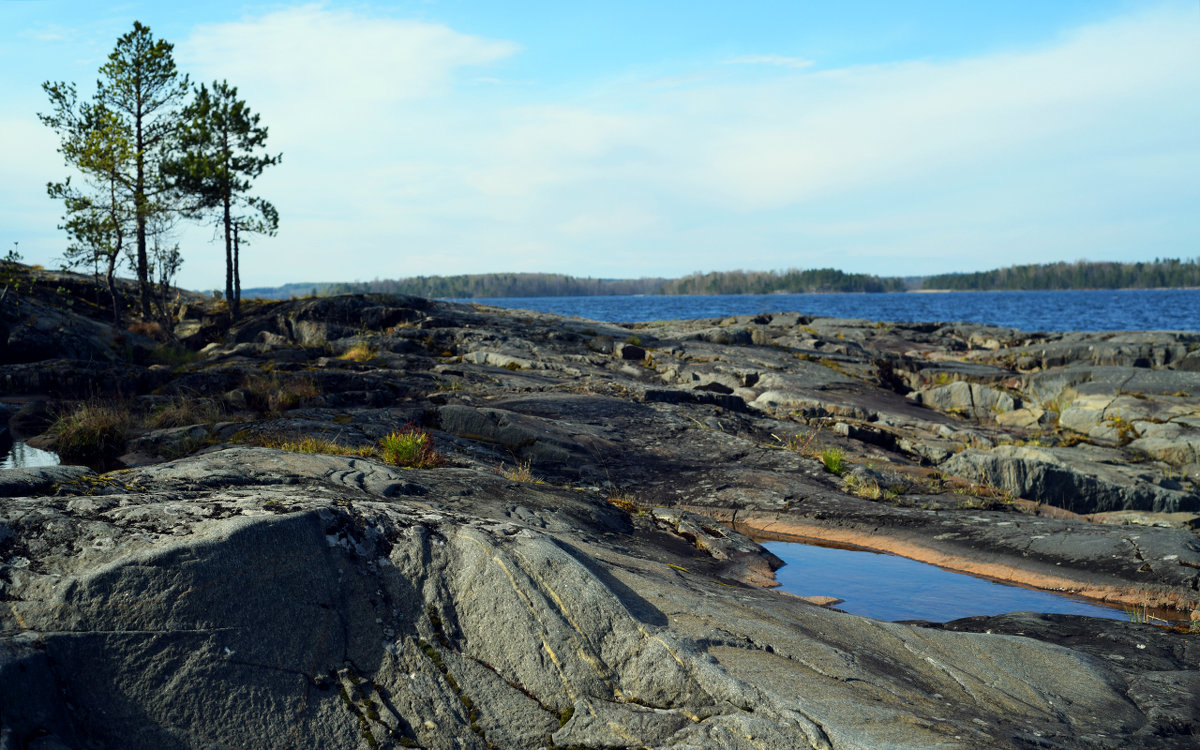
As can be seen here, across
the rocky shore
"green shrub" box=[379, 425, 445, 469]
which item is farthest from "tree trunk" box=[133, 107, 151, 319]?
"green shrub" box=[379, 425, 445, 469]

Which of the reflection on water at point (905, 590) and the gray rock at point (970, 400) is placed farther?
the gray rock at point (970, 400)

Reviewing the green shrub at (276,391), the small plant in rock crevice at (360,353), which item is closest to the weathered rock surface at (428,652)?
the green shrub at (276,391)

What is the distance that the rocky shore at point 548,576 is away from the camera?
4629 mm

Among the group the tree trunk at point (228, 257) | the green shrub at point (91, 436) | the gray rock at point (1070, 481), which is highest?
the tree trunk at point (228, 257)

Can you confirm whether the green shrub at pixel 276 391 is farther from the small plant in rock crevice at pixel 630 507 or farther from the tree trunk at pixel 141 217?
the tree trunk at pixel 141 217

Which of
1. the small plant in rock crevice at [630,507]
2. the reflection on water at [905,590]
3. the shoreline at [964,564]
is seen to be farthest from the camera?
the small plant in rock crevice at [630,507]

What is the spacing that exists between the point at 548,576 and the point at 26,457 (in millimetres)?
13552

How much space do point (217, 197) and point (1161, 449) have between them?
4071 centimetres

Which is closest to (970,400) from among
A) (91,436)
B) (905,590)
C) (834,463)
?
(834,463)

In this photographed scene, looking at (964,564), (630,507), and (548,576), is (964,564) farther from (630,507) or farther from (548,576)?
(548,576)

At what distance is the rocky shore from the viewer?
463 centimetres

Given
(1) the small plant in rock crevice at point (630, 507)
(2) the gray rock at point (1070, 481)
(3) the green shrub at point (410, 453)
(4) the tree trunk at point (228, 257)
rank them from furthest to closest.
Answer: (4) the tree trunk at point (228, 257) → (2) the gray rock at point (1070, 481) → (1) the small plant in rock crevice at point (630, 507) → (3) the green shrub at point (410, 453)

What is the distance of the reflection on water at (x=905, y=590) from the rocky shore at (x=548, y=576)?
532 millimetres

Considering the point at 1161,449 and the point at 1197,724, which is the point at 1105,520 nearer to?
the point at 1161,449
